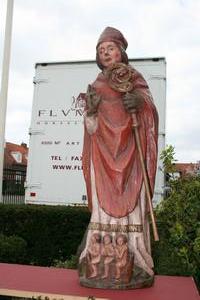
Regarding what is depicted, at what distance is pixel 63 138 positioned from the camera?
1145 centimetres

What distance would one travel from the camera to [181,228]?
7.21m

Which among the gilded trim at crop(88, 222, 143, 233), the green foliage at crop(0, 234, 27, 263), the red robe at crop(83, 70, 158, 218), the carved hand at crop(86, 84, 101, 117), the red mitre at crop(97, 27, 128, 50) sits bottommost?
the green foliage at crop(0, 234, 27, 263)

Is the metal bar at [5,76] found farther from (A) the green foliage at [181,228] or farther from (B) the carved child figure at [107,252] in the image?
(B) the carved child figure at [107,252]

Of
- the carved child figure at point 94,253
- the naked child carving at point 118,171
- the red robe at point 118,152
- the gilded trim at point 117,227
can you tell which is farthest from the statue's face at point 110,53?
the carved child figure at point 94,253

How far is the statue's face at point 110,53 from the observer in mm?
5695

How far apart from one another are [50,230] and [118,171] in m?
5.38

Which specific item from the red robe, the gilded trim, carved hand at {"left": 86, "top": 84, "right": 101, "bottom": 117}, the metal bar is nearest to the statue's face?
the red robe

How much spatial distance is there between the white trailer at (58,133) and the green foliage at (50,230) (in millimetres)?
928

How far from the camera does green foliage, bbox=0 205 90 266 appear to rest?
33.9ft

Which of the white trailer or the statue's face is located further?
the white trailer

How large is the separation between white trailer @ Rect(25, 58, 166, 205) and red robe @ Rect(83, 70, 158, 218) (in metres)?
5.57

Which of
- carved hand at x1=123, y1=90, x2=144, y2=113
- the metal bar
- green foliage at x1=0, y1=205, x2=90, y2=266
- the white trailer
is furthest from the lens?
the metal bar

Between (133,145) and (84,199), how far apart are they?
5.95 metres

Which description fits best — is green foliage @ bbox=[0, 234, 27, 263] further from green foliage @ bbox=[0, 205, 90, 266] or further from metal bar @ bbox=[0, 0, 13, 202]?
metal bar @ bbox=[0, 0, 13, 202]
